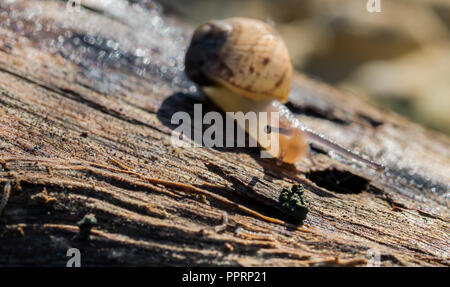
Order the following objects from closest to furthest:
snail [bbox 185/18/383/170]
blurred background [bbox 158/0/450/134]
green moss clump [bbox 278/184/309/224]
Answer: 1. green moss clump [bbox 278/184/309/224]
2. snail [bbox 185/18/383/170]
3. blurred background [bbox 158/0/450/134]

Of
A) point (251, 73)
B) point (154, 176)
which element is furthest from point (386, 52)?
point (154, 176)

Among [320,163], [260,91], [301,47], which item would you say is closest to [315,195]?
[320,163]

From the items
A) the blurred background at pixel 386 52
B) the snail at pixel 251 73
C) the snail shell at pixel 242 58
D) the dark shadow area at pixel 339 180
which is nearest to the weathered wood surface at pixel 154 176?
the dark shadow area at pixel 339 180

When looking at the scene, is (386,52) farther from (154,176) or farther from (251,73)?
(154,176)

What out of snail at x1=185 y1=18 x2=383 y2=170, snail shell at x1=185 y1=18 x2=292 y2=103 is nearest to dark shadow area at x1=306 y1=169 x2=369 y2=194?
snail at x1=185 y1=18 x2=383 y2=170

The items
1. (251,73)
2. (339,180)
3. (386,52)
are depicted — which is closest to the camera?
(339,180)

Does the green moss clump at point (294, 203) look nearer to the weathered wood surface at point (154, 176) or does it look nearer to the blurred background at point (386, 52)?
the weathered wood surface at point (154, 176)

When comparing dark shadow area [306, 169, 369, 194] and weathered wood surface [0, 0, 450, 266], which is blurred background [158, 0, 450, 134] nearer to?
weathered wood surface [0, 0, 450, 266]
